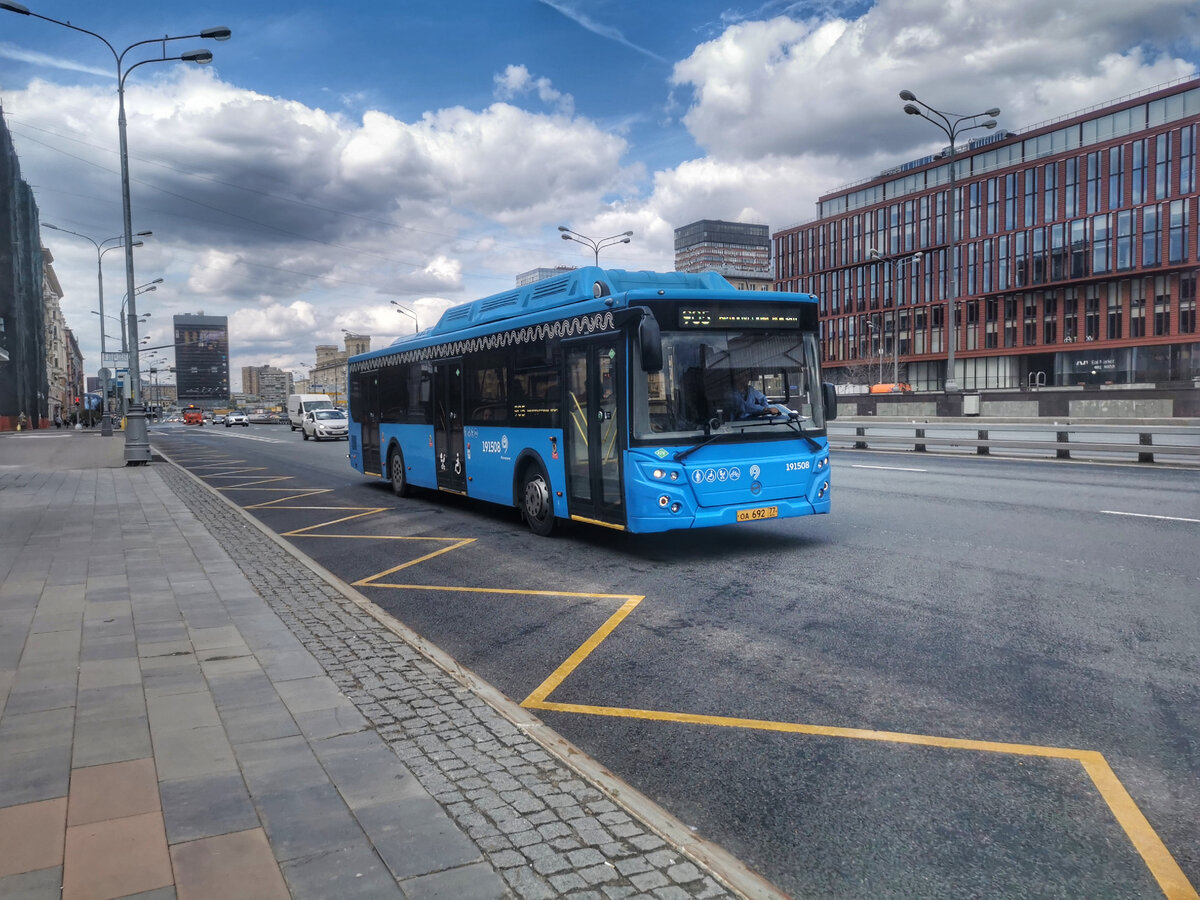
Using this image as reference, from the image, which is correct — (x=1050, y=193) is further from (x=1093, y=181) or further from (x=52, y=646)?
(x=52, y=646)

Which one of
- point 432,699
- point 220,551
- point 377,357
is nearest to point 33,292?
point 377,357

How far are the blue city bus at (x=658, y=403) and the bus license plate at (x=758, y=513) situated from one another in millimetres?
27

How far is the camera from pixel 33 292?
8306cm

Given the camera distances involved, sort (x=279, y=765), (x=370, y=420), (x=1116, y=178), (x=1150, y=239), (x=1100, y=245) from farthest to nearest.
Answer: (x=1100, y=245), (x=1116, y=178), (x=1150, y=239), (x=370, y=420), (x=279, y=765)

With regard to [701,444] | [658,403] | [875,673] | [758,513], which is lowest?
[875,673]

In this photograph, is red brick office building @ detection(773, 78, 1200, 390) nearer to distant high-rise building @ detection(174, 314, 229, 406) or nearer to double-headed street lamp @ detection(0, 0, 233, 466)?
double-headed street lamp @ detection(0, 0, 233, 466)

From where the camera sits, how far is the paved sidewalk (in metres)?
2.93

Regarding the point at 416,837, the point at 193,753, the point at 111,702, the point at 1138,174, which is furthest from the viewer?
the point at 1138,174

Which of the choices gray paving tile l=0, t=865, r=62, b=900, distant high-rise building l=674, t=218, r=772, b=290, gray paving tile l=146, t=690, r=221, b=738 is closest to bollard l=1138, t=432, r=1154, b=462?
gray paving tile l=146, t=690, r=221, b=738

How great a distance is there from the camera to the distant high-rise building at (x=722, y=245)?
166 meters

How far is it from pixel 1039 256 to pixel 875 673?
77.4 metres

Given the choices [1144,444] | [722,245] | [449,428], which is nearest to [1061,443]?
[1144,444]

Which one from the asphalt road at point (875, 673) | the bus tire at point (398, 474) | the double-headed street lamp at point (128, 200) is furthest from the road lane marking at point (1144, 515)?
the double-headed street lamp at point (128, 200)

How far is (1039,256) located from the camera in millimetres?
72312
